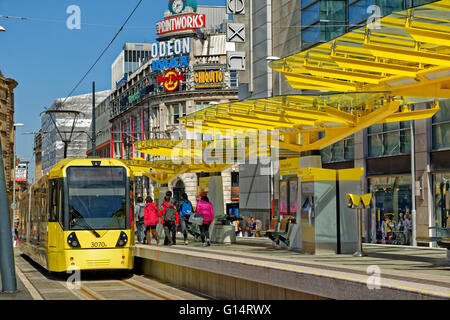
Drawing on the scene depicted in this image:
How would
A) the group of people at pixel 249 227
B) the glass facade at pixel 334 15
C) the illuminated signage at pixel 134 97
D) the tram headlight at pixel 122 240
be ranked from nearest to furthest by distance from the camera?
the tram headlight at pixel 122 240 < the glass facade at pixel 334 15 < the group of people at pixel 249 227 < the illuminated signage at pixel 134 97

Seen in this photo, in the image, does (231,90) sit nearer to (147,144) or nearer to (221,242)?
(147,144)

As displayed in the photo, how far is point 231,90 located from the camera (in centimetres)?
6681

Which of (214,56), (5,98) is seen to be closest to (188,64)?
(214,56)

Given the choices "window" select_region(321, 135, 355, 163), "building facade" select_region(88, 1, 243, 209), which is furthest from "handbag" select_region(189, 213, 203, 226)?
"building facade" select_region(88, 1, 243, 209)

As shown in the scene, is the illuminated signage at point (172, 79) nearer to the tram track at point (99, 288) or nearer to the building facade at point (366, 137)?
the building facade at point (366, 137)

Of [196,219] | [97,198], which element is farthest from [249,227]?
[97,198]

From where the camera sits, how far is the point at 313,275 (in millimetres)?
10367

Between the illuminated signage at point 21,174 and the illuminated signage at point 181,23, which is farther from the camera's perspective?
the illuminated signage at point 21,174

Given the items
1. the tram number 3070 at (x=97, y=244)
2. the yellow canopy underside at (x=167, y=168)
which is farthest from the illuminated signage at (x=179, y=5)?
the tram number 3070 at (x=97, y=244)

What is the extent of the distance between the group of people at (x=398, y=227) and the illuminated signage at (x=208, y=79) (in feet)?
125

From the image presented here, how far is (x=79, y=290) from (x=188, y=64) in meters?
53.9

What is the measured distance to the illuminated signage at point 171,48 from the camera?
69.8 metres

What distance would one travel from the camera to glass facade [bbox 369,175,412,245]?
29.6 m

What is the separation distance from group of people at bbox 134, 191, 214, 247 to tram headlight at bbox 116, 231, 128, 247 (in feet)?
7.53
